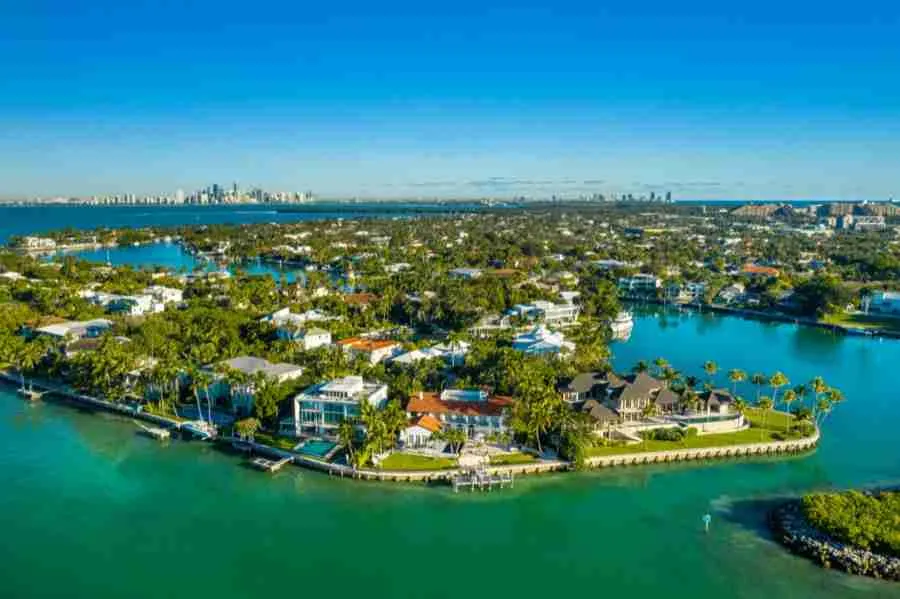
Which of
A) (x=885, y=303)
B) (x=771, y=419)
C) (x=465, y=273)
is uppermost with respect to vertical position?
(x=465, y=273)

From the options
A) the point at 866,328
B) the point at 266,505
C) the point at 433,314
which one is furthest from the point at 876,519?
the point at 866,328

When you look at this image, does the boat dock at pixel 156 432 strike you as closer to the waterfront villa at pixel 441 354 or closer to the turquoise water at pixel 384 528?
the turquoise water at pixel 384 528

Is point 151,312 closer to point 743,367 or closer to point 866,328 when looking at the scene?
point 743,367

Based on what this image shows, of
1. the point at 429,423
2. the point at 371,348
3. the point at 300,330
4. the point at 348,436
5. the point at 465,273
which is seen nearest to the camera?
the point at 348,436

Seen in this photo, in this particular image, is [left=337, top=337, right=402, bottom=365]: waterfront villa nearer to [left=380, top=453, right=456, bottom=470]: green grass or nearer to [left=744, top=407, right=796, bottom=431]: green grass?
[left=380, top=453, right=456, bottom=470]: green grass

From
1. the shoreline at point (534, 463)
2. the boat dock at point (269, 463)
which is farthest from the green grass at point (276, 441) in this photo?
the boat dock at point (269, 463)

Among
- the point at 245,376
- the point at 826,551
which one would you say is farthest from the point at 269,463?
the point at 826,551

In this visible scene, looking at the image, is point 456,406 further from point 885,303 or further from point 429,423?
point 885,303
